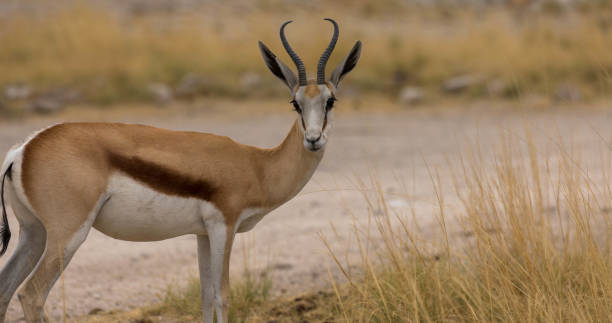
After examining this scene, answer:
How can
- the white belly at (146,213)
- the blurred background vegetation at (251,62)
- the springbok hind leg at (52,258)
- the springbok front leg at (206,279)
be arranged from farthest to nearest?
the blurred background vegetation at (251,62)
the springbok front leg at (206,279)
the white belly at (146,213)
the springbok hind leg at (52,258)

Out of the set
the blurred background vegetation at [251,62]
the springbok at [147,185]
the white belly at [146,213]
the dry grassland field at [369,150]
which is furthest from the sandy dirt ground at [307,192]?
the blurred background vegetation at [251,62]

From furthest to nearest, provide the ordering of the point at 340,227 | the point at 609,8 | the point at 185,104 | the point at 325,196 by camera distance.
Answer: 1. the point at 609,8
2. the point at 185,104
3. the point at 325,196
4. the point at 340,227

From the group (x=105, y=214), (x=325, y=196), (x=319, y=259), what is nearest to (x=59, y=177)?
(x=105, y=214)

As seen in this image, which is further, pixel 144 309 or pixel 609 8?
pixel 609 8

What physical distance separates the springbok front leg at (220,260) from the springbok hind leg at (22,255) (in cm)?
79

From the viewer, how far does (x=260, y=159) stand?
3898 mm

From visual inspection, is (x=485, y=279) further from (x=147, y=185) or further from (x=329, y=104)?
(x=147, y=185)

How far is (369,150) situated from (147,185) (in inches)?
267

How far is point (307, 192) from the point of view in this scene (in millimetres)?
6629

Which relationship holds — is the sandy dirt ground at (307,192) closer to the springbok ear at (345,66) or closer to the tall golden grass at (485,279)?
the tall golden grass at (485,279)

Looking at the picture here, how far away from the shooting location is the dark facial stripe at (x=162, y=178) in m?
3.45

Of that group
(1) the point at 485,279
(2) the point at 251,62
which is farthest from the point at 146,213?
(2) the point at 251,62

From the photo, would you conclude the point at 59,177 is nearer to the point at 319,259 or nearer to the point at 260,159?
the point at 260,159

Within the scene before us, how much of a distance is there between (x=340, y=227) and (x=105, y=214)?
136 inches
